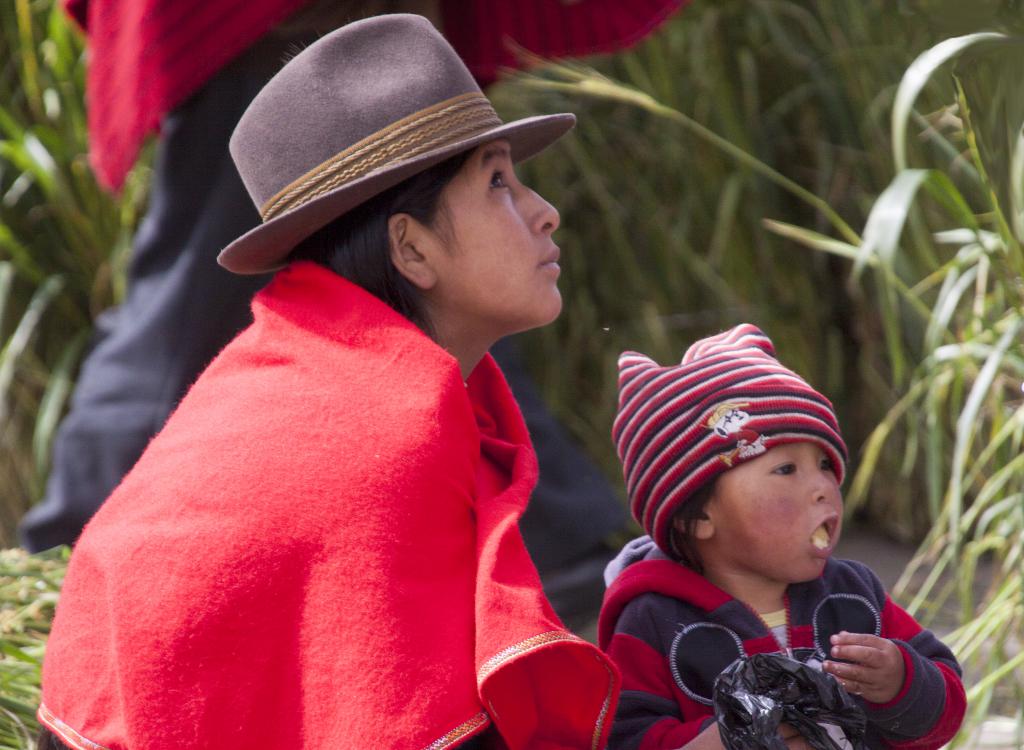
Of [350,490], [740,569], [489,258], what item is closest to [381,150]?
[489,258]

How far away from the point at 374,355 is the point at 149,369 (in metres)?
1.16

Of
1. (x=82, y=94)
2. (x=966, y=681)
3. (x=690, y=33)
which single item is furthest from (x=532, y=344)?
(x=966, y=681)

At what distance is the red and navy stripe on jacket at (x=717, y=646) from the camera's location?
1.65m

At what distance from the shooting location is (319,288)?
5.49ft

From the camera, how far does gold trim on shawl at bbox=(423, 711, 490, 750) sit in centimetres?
145

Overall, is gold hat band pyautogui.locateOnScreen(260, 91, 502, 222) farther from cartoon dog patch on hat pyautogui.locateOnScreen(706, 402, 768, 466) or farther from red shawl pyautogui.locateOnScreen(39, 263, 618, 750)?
cartoon dog patch on hat pyautogui.locateOnScreen(706, 402, 768, 466)

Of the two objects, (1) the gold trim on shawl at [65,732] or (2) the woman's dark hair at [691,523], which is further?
(2) the woman's dark hair at [691,523]

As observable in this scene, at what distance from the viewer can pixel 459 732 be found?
1463 millimetres

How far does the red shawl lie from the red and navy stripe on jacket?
0.14 meters

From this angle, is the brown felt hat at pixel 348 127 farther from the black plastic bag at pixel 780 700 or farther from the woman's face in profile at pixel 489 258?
the black plastic bag at pixel 780 700

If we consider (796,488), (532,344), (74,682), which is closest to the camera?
(74,682)

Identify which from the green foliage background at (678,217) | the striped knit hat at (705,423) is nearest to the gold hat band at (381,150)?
the striped knit hat at (705,423)

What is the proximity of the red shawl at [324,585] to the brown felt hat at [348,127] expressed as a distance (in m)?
0.12

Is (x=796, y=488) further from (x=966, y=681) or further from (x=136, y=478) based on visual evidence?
(x=966, y=681)
